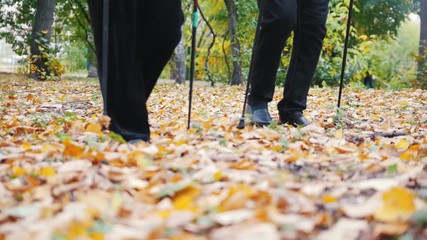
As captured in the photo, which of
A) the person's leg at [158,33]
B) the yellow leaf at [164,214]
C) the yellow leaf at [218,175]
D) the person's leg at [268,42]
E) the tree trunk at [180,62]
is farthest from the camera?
the tree trunk at [180,62]

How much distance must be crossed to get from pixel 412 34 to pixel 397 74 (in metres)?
25.2

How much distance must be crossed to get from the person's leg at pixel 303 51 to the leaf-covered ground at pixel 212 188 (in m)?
0.58

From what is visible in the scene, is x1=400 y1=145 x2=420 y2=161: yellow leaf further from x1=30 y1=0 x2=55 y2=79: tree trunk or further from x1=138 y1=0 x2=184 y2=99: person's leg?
x1=30 y1=0 x2=55 y2=79: tree trunk

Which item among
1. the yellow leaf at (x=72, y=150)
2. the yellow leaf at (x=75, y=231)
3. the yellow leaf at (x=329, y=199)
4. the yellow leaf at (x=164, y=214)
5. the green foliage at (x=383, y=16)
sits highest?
the green foliage at (x=383, y=16)

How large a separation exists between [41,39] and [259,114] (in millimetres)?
8630

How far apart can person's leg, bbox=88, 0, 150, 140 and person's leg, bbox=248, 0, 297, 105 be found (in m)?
0.82

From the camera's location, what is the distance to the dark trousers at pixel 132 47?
7.28ft

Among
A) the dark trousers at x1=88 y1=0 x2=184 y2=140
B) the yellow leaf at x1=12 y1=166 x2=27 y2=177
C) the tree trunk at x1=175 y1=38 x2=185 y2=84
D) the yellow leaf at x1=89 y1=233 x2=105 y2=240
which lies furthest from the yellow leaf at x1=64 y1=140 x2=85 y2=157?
the tree trunk at x1=175 y1=38 x2=185 y2=84

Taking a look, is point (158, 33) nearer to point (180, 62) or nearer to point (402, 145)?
point (402, 145)

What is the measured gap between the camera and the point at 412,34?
39000mm

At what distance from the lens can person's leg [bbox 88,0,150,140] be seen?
7.25 ft

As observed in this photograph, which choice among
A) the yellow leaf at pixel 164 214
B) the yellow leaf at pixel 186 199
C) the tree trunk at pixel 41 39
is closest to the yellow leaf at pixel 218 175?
the yellow leaf at pixel 186 199

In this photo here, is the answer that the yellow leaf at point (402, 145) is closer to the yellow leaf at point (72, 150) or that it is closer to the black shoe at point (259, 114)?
the black shoe at point (259, 114)

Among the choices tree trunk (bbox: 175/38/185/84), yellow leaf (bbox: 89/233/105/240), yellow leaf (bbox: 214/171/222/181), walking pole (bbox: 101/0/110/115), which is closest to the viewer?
yellow leaf (bbox: 89/233/105/240)
